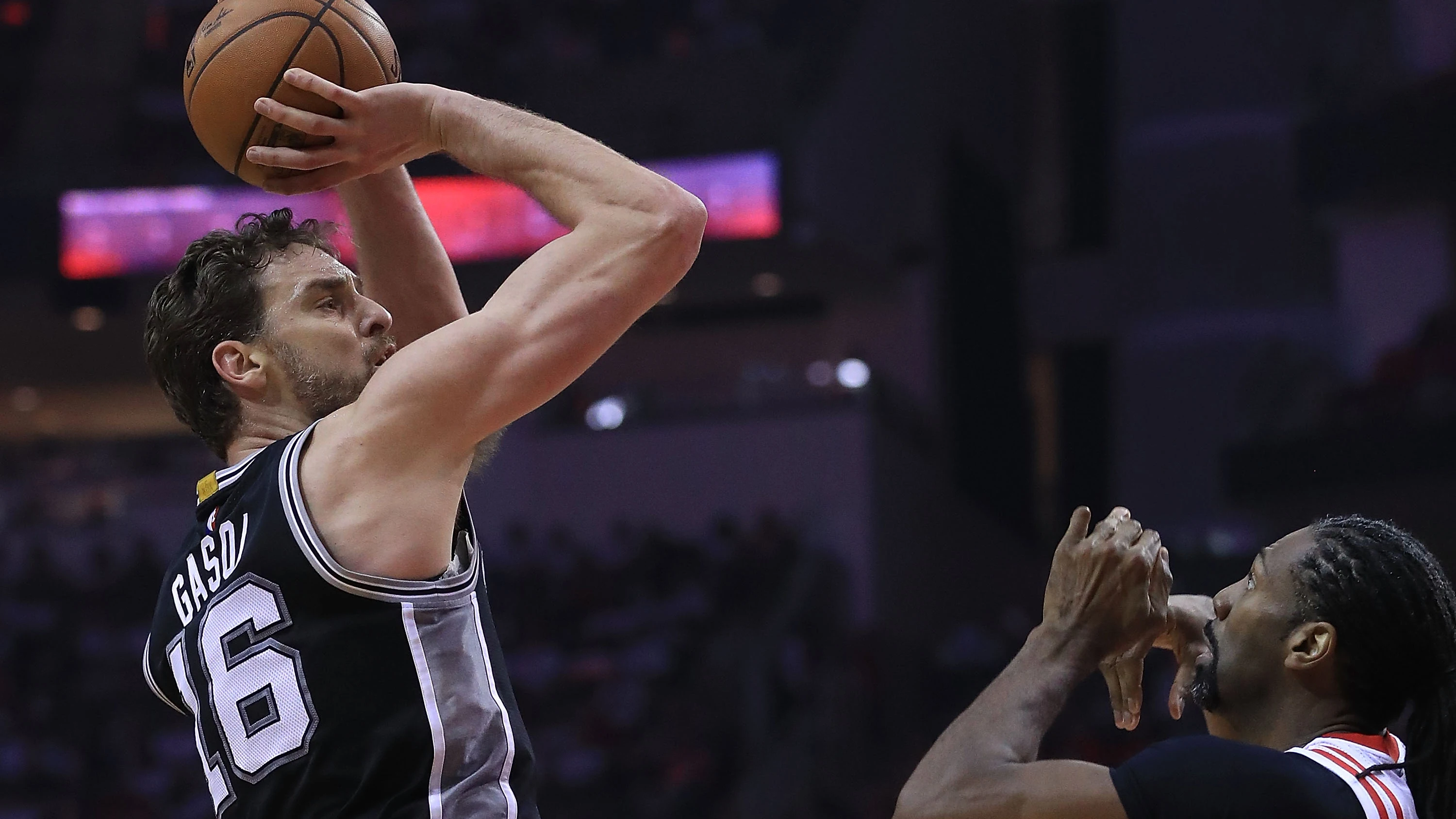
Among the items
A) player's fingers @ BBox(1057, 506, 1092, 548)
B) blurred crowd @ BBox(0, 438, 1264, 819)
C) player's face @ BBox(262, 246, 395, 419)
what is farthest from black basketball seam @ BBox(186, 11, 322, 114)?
blurred crowd @ BBox(0, 438, 1264, 819)

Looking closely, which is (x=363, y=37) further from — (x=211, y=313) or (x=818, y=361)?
(x=818, y=361)

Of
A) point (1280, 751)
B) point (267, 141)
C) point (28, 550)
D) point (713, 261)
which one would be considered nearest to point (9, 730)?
point (28, 550)

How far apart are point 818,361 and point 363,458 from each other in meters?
17.6

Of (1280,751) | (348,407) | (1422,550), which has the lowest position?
(1280,751)

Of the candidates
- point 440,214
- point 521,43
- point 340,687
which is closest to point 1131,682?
point 340,687

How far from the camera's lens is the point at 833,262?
1792 centimetres

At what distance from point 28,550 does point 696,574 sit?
272 inches

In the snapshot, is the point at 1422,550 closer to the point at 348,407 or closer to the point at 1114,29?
the point at 348,407

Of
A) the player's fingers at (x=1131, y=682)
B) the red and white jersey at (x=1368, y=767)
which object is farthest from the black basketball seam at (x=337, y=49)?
the red and white jersey at (x=1368, y=767)

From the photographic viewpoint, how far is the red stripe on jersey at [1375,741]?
7.62ft

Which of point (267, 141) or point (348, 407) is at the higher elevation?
point (267, 141)

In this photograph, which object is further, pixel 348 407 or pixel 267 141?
pixel 267 141

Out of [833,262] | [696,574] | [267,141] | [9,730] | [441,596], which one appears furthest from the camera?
[833,262]

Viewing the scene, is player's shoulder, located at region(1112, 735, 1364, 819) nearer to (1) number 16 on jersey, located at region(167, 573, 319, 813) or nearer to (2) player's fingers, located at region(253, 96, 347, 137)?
(1) number 16 on jersey, located at region(167, 573, 319, 813)
